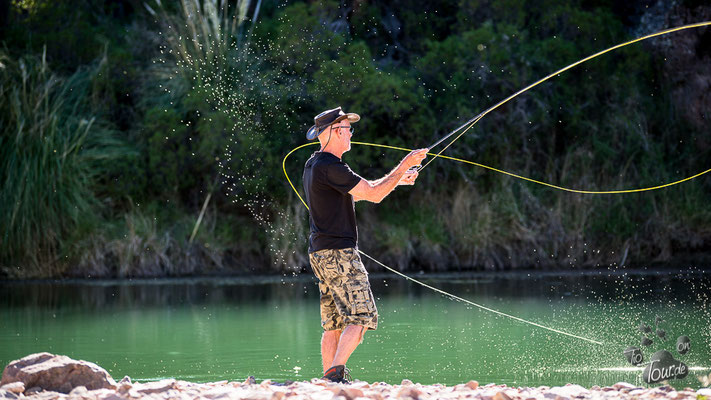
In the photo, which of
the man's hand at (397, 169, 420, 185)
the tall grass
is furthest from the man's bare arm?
the tall grass

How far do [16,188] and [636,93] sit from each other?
8588mm

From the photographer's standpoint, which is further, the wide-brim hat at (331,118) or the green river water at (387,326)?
the green river water at (387,326)

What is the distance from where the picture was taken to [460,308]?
32.9 feet

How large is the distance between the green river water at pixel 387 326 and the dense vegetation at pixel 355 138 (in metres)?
0.82

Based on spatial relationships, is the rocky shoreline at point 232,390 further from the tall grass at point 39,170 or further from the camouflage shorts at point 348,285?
the tall grass at point 39,170

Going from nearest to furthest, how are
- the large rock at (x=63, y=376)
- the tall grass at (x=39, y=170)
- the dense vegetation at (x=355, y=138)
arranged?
1. the large rock at (x=63, y=376)
2. the tall grass at (x=39, y=170)
3. the dense vegetation at (x=355, y=138)

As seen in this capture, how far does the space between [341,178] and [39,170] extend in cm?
940

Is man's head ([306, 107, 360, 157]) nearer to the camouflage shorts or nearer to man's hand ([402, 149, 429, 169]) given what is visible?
man's hand ([402, 149, 429, 169])

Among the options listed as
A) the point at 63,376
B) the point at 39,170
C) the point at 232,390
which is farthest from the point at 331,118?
the point at 39,170

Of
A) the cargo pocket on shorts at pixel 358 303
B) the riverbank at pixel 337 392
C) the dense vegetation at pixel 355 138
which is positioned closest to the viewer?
the riverbank at pixel 337 392

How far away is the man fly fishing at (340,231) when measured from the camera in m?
5.21

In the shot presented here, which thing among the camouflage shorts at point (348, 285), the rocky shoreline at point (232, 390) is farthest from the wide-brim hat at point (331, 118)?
the rocky shoreline at point (232, 390)

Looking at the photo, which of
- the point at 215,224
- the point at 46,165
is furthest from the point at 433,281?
the point at 46,165

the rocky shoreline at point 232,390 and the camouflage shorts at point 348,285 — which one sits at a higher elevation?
the camouflage shorts at point 348,285
